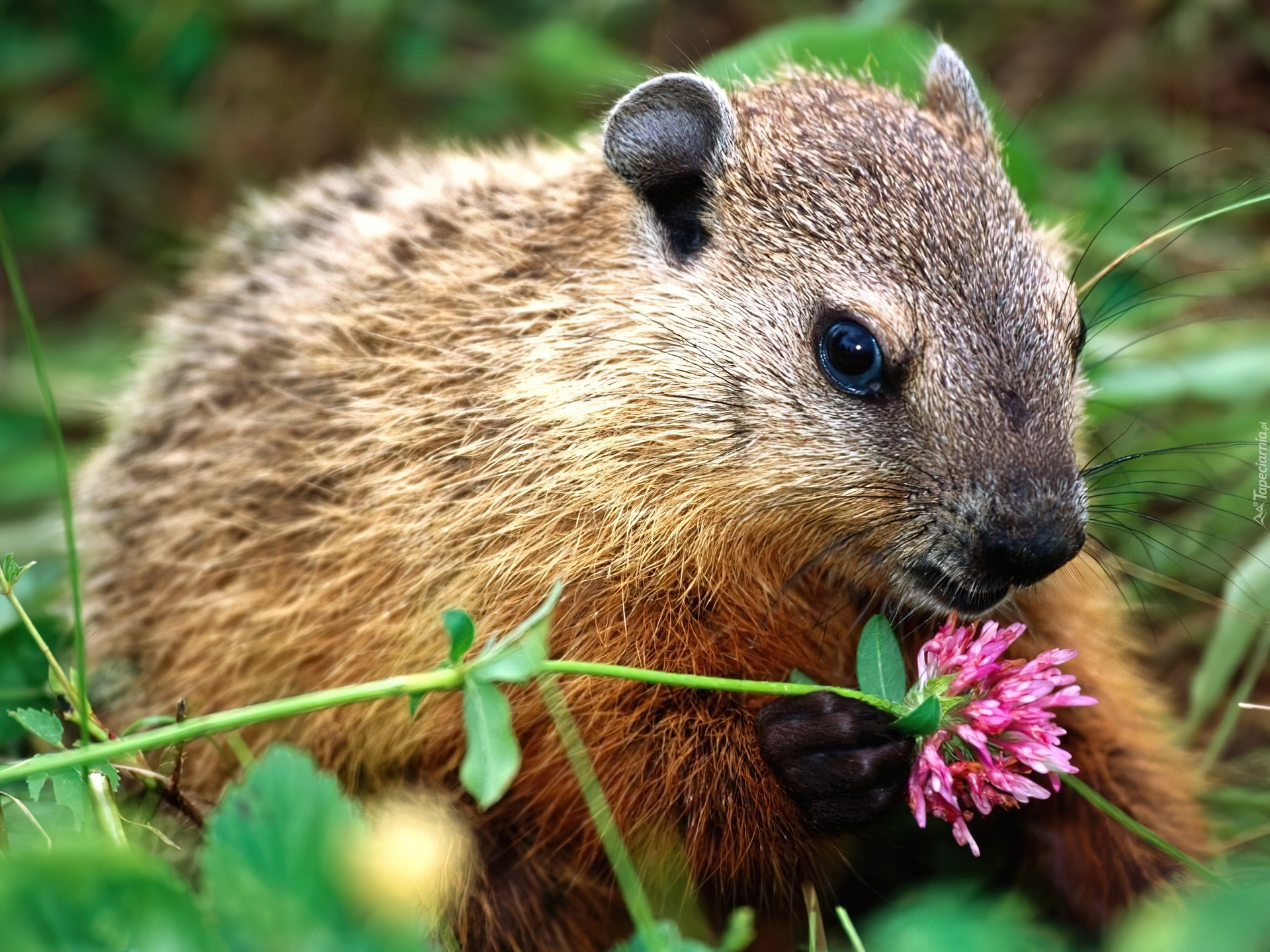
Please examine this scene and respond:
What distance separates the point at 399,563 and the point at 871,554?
109cm

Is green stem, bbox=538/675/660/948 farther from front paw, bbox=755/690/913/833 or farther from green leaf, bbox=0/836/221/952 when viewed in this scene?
green leaf, bbox=0/836/221/952

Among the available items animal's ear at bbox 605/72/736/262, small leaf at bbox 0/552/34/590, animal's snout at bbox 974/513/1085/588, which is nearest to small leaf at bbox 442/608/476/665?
small leaf at bbox 0/552/34/590

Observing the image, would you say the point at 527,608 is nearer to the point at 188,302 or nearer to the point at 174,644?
the point at 174,644

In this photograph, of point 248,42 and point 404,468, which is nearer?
point 404,468

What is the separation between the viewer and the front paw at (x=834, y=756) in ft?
7.75

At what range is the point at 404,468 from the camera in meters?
2.95

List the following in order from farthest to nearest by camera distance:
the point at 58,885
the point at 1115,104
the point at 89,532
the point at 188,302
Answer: the point at 1115,104, the point at 188,302, the point at 89,532, the point at 58,885

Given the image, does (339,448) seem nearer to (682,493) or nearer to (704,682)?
(682,493)

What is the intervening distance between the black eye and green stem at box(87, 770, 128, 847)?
1.60 metres

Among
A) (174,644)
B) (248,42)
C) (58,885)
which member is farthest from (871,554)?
(248,42)

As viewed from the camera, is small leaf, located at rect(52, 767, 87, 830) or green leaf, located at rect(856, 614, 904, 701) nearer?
small leaf, located at rect(52, 767, 87, 830)

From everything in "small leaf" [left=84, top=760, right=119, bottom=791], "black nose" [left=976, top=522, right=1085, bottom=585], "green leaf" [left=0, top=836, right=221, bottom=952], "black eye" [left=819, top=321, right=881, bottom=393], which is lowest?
"small leaf" [left=84, top=760, right=119, bottom=791]

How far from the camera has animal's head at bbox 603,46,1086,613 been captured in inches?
95.5

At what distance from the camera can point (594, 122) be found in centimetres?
361
